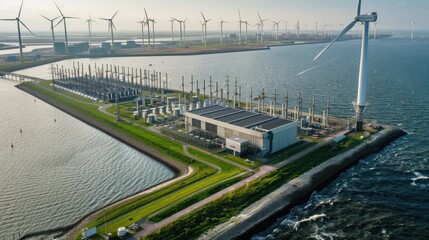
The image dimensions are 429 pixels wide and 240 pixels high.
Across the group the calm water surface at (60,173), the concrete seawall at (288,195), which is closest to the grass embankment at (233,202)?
the concrete seawall at (288,195)

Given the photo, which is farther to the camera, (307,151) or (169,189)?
(307,151)

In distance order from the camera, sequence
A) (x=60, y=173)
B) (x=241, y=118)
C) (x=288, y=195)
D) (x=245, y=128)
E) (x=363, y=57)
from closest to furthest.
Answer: (x=288, y=195), (x=60, y=173), (x=245, y=128), (x=241, y=118), (x=363, y=57)

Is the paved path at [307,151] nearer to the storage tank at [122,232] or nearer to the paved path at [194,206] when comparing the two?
the paved path at [194,206]

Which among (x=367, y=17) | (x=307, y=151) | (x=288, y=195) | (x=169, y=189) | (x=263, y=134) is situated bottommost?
(x=288, y=195)

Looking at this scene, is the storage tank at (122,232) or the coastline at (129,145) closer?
the storage tank at (122,232)

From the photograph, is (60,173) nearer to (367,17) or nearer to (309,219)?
(309,219)

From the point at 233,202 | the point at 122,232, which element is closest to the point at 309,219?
the point at 233,202

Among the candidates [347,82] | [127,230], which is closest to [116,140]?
[127,230]
